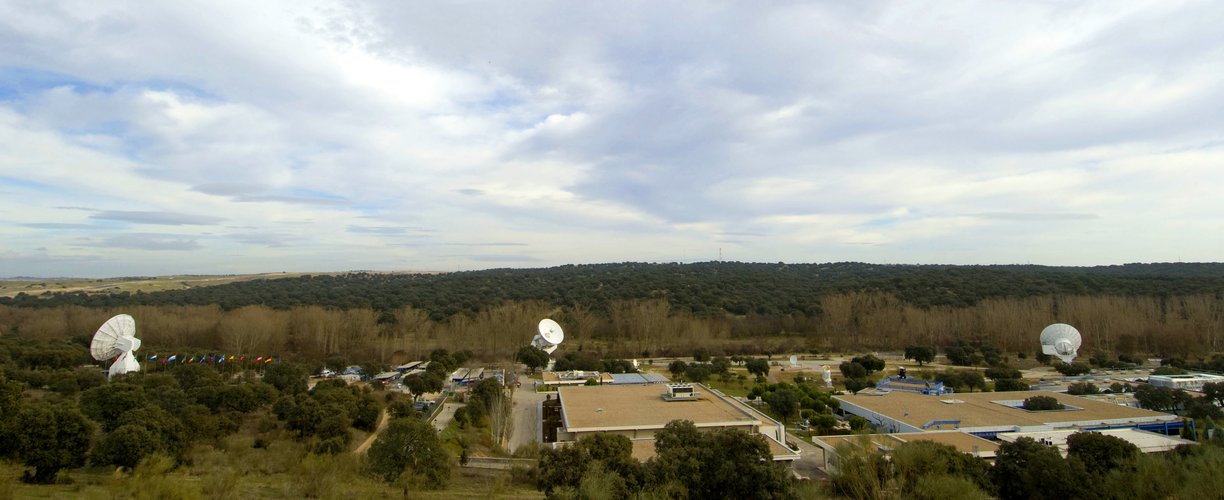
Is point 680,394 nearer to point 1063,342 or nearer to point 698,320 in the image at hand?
point 698,320

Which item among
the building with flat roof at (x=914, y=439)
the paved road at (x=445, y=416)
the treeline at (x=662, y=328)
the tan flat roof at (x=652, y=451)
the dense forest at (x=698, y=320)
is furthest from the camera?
the dense forest at (x=698, y=320)

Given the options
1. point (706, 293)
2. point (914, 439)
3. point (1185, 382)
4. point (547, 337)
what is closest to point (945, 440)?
point (914, 439)

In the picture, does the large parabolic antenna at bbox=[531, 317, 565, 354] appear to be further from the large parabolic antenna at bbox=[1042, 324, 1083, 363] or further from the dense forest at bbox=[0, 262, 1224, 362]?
the large parabolic antenna at bbox=[1042, 324, 1083, 363]

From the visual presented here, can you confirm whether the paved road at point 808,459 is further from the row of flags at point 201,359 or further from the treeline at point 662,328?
the row of flags at point 201,359

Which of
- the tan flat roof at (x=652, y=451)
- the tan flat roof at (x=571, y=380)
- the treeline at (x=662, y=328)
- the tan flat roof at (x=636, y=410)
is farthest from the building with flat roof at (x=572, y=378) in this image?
the tan flat roof at (x=652, y=451)

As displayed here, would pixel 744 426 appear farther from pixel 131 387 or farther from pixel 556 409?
pixel 131 387

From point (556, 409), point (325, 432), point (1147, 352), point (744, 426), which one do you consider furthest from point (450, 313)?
point (1147, 352)
